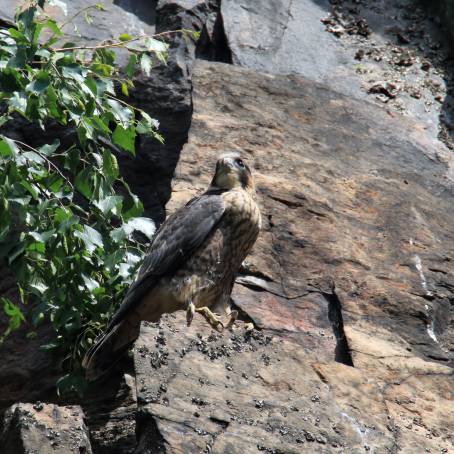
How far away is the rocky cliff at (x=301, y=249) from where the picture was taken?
3887mm

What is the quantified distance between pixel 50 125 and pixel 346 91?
2065mm

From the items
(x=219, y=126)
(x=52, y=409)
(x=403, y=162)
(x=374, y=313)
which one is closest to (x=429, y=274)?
(x=374, y=313)

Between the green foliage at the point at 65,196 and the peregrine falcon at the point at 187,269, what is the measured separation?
0.22 metres

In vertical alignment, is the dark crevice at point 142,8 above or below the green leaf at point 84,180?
below

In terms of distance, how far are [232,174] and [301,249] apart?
0.76 meters

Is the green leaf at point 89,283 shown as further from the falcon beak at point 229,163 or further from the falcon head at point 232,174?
the falcon beak at point 229,163

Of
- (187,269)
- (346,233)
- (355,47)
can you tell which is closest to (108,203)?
(187,269)

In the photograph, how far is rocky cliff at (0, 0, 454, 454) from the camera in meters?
3.89

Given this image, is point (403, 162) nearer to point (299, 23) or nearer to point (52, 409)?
point (299, 23)

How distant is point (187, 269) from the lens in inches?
186

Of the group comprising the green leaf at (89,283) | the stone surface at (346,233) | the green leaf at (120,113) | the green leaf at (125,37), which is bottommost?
the green leaf at (89,283)

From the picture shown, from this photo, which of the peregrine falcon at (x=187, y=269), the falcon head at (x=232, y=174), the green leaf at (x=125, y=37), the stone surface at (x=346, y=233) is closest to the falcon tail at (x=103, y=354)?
the peregrine falcon at (x=187, y=269)

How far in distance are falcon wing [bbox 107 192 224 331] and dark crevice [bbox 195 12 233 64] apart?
8.41 ft

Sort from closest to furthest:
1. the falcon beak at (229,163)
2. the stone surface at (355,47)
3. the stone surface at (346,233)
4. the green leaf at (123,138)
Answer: the green leaf at (123,138)
the stone surface at (346,233)
the falcon beak at (229,163)
the stone surface at (355,47)
